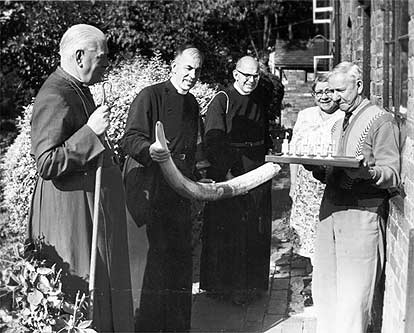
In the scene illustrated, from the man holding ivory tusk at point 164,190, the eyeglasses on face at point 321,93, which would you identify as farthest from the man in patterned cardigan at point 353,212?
the man holding ivory tusk at point 164,190

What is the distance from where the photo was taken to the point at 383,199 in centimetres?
423

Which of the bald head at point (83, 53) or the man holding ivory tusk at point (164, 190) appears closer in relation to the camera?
the bald head at point (83, 53)

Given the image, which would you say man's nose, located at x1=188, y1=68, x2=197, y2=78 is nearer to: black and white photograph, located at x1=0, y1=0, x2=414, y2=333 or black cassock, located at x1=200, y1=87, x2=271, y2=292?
black and white photograph, located at x1=0, y1=0, x2=414, y2=333

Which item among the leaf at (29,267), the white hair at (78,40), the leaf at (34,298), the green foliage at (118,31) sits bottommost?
the leaf at (34,298)

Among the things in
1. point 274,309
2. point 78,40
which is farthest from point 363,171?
point 274,309

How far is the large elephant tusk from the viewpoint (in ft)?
15.3

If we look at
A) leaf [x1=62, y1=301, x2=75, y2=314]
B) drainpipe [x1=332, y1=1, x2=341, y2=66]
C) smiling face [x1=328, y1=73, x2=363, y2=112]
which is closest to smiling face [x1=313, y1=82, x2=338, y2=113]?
smiling face [x1=328, y1=73, x2=363, y2=112]

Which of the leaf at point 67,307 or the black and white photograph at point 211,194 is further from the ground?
the black and white photograph at point 211,194

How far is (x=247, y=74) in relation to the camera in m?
4.85

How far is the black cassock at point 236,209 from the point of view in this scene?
16.1ft

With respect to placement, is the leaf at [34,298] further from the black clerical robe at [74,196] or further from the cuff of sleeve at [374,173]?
the cuff of sleeve at [374,173]

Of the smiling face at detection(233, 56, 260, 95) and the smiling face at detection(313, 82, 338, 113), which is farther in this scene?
the smiling face at detection(233, 56, 260, 95)

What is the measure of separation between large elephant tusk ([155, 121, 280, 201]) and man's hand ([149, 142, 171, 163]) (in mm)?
35

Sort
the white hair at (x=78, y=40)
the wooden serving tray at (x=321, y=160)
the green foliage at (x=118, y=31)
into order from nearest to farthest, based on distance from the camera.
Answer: the wooden serving tray at (x=321, y=160) → the white hair at (x=78, y=40) → the green foliage at (x=118, y=31)
